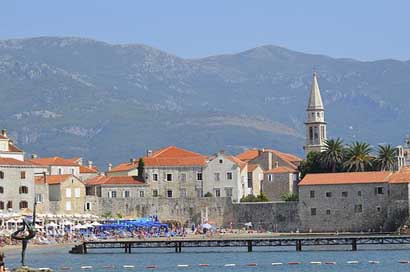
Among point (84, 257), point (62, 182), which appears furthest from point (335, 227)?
point (84, 257)

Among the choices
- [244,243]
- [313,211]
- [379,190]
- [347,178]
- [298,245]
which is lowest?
[298,245]

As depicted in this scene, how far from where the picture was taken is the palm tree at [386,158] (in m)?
118

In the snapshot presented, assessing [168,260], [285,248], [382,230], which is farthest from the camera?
[382,230]

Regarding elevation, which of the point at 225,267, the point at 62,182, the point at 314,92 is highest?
the point at 314,92

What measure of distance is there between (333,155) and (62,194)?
26.1 meters

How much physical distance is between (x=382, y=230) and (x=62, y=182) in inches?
1169

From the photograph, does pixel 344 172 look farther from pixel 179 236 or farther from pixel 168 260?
pixel 168 260

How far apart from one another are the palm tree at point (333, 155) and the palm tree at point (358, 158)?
0.73 meters

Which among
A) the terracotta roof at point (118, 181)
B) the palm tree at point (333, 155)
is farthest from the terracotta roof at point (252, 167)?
the terracotta roof at point (118, 181)

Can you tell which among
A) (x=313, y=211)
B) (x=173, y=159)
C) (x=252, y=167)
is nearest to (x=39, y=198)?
(x=173, y=159)

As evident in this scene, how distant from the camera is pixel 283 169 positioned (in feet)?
434

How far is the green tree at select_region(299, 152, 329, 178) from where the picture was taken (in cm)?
12255

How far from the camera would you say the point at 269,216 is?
11600cm

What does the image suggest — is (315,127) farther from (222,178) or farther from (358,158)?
(358,158)
